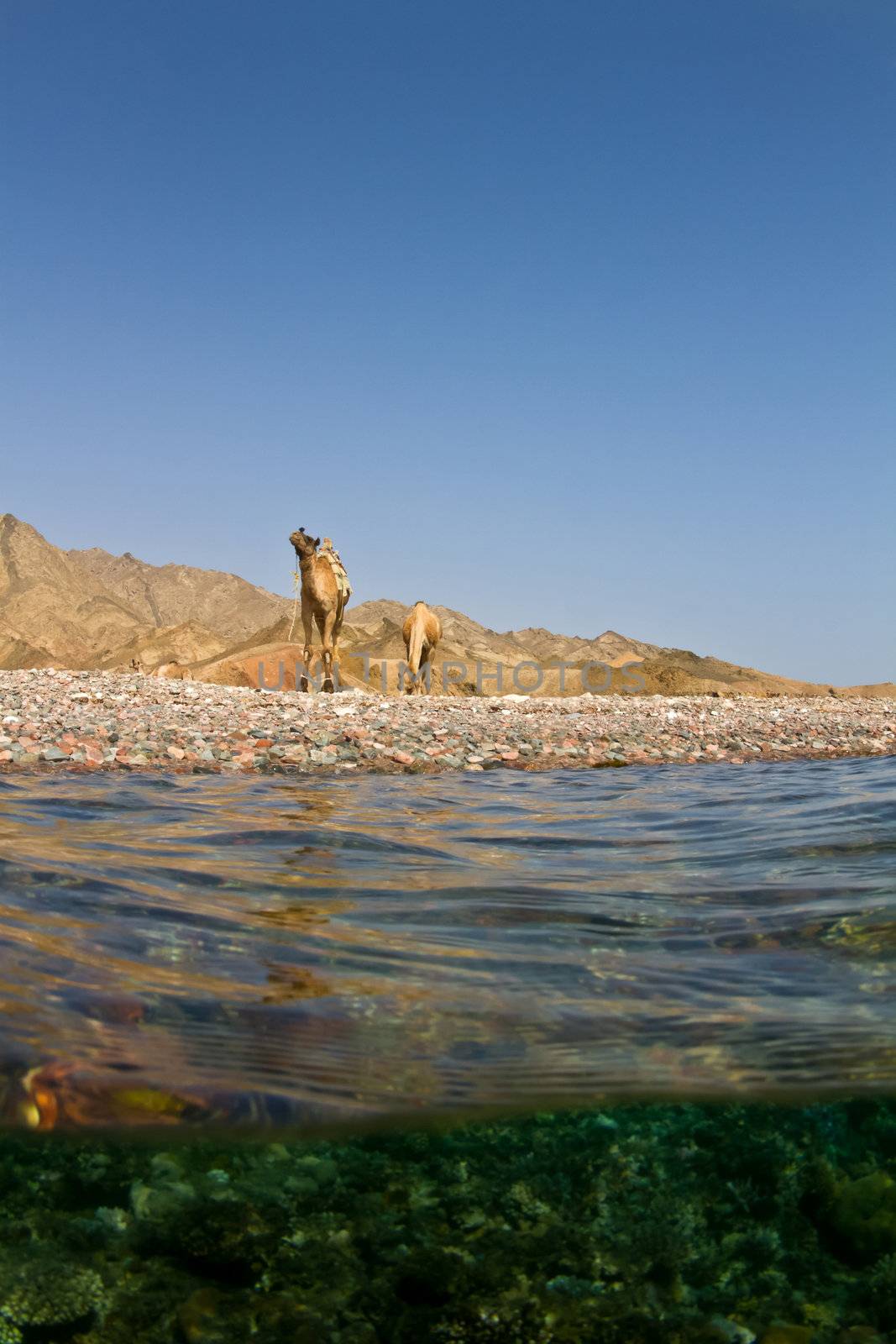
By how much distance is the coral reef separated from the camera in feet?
5.02

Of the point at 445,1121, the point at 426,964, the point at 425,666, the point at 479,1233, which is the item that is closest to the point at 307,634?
the point at 425,666

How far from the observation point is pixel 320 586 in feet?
67.1

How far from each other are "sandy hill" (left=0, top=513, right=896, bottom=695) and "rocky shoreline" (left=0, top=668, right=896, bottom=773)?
29.6ft

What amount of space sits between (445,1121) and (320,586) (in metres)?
18.9

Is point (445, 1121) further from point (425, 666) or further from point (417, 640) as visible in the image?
point (425, 666)

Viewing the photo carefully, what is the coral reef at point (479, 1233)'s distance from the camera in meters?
1.53

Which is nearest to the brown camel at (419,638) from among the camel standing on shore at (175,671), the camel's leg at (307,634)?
the camel's leg at (307,634)

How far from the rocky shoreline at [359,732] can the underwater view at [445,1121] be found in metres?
5.21

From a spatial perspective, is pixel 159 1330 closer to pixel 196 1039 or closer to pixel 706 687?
pixel 196 1039

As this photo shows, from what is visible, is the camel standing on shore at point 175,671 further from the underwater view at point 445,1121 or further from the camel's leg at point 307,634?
the underwater view at point 445,1121

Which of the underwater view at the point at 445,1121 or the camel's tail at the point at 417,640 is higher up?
the camel's tail at the point at 417,640

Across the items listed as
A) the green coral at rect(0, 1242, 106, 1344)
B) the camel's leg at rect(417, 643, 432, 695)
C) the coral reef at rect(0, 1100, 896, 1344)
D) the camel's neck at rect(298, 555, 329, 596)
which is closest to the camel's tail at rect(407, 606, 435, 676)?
the camel's leg at rect(417, 643, 432, 695)

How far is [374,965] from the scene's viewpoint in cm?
278

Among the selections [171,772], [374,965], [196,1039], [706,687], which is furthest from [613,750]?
[706,687]
